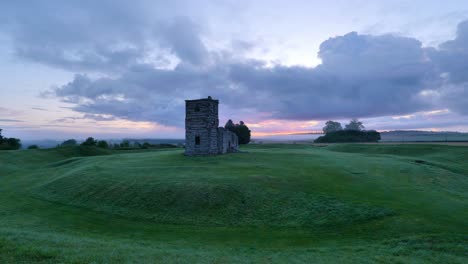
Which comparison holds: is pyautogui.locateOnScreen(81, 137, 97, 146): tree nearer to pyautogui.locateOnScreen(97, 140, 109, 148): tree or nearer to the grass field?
pyautogui.locateOnScreen(97, 140, 109, 148): tree

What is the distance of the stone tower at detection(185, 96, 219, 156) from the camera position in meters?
38.7

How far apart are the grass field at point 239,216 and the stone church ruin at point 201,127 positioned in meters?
12.4

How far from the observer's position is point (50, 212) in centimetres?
1861

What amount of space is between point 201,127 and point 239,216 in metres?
24.1

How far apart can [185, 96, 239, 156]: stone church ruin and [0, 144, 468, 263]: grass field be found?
40.8 feet

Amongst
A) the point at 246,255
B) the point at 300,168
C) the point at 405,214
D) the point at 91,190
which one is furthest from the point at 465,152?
the point at 91,190

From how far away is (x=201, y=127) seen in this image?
38875 millimetres

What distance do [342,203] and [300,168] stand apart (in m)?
9.59

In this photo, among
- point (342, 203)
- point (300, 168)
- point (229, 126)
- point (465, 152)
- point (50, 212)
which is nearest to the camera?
point (342, 203)

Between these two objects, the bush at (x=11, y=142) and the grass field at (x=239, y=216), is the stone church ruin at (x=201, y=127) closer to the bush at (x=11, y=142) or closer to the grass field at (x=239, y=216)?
the grass field at (x=239, y=216)

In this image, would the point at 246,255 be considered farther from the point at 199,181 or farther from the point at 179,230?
the point at 199,181

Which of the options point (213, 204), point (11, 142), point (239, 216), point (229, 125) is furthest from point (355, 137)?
point (11, 142)

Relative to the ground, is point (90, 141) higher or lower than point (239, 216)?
higher

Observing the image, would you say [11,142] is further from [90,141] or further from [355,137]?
[355,137]
